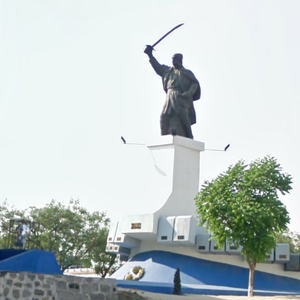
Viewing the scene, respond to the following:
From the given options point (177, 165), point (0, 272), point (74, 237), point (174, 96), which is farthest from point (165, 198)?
point (0, 272)

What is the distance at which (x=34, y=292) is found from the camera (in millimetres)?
12992

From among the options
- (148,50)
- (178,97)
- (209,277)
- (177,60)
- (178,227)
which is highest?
(148,50)

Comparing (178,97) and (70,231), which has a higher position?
(178,97)

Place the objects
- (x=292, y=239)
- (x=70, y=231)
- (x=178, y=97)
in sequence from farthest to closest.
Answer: (x=292, y=239)
(x=70, y=231)
(x=178, y=97)

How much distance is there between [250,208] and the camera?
20062 millimetres

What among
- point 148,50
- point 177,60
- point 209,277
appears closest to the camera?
point 209,277

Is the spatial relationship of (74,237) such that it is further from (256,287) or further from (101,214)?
(256,287)

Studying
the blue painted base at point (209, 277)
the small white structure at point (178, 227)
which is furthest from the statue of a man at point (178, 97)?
the blue painted base at point (209, 277)

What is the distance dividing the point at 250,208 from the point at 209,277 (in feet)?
19.0

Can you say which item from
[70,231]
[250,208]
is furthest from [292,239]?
[250,208]

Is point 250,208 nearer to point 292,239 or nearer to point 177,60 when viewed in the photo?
point 177,60

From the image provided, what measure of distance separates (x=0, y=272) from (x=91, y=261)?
26582mm

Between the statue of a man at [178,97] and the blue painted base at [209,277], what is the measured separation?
650cm

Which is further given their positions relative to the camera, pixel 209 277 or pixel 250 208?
pixel 209 277
